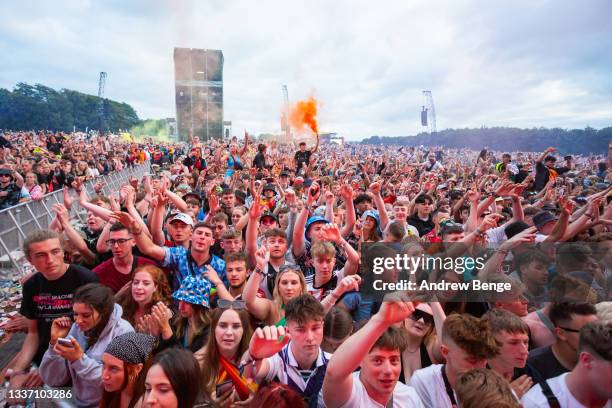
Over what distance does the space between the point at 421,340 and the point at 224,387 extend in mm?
1620

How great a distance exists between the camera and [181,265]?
4.12m

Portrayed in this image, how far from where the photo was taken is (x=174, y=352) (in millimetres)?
2123

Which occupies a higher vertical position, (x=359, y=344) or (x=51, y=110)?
(x=51, y=110)

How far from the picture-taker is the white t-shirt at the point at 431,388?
7.61ft

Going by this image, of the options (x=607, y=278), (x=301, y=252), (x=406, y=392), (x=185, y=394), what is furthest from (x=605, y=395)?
(x=301, y=252)

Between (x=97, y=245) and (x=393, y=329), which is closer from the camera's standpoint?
(x=393, y=329)

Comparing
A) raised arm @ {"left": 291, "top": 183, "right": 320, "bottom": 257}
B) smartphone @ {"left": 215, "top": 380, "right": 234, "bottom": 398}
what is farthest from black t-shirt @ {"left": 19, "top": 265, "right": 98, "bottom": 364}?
raised arm @ {"left": 291, "top": 183, "right": 320, "bottom": 257}

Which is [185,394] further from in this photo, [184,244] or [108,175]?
[108,175]

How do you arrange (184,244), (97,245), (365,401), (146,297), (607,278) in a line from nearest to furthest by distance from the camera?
(365,401)
(146,297)
(607,278)
(97,245)
(184,244)

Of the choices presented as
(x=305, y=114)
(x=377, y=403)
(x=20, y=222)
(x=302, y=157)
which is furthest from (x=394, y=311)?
(x=305, y=114)

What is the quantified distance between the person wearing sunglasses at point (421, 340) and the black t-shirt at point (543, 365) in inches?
25.1

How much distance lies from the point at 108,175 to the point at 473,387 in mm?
16219

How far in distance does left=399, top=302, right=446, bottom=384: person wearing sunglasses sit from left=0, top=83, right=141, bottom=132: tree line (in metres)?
73.7

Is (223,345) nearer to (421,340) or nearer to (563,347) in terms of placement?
(421,340)
